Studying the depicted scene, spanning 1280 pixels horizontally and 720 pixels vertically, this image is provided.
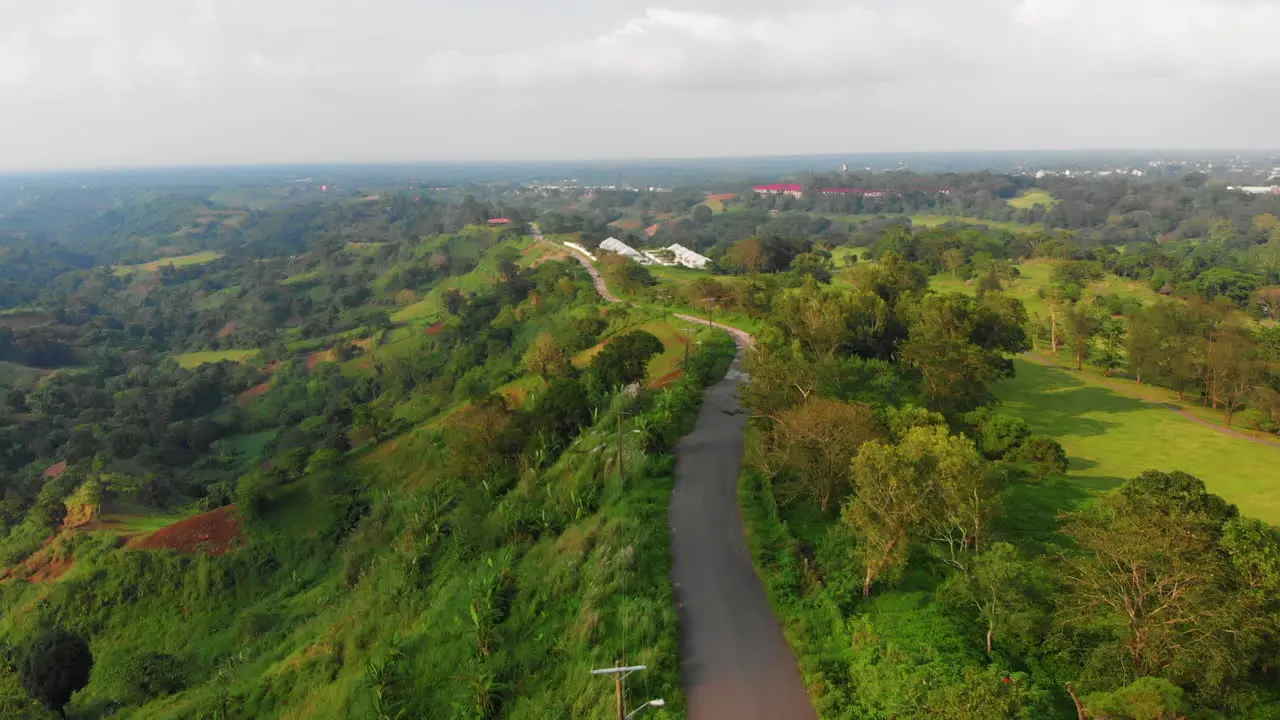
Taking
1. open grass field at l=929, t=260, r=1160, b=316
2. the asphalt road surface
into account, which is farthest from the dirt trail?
the asphalt road surface

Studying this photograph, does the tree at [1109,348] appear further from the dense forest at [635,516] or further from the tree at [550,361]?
the tree at [550,361]

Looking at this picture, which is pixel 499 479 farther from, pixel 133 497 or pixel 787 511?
pixel 133 497

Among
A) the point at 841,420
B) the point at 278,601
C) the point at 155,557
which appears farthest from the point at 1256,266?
the point at 155,557

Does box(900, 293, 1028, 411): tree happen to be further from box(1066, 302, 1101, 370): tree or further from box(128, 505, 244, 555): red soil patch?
box(128, 505, 244, 555): red soil patch

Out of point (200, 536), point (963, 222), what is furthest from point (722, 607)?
point (963, 222)

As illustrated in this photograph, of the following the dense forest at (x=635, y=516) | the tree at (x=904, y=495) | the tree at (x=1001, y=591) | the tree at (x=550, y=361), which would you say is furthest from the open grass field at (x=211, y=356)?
the tree at (x=1001, y=591)

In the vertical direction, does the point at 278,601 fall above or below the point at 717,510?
below

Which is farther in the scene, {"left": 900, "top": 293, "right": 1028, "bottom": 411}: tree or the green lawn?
{"left": 900, "top": 293, "right": 1028, "bottom": 411}: tree

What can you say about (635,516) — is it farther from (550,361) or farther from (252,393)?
(252,393)

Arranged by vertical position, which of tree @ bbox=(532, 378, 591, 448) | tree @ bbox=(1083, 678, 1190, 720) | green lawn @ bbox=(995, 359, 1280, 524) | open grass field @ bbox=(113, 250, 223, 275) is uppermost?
tree @ bbox=(1083, 678, 1190, 720)
